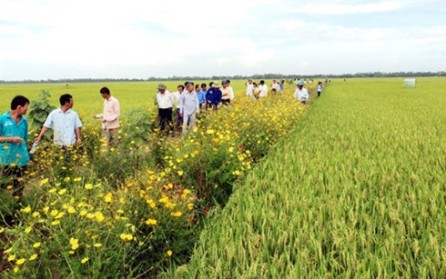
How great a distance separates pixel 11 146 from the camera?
4957 mm

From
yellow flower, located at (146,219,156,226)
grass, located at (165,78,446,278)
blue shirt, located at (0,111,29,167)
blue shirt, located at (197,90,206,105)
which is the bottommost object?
grass, located at (165,78,446,278)

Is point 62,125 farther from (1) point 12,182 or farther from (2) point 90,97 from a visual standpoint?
(2) point 90,97

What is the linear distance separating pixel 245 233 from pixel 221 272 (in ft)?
2.47

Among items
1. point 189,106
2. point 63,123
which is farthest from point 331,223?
point 189,106

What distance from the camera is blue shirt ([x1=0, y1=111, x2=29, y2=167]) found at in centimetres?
491

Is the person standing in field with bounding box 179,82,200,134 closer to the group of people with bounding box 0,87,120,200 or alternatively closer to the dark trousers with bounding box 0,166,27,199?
the group of people with bounding box 0,87,120,200

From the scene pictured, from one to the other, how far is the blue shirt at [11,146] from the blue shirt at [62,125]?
0.75 metres

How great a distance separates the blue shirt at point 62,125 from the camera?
5.93m

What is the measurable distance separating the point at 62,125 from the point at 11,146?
1.08m

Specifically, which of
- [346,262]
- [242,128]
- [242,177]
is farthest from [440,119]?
[346,262]

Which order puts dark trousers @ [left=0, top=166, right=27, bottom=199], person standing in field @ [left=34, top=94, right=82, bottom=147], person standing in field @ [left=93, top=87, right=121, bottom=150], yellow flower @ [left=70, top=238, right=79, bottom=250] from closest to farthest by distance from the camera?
yellow flower @ [left=70, top=238, right=79, bottom=250] → dark trousers @ [left=0, top=166, right=27, bottom=199] → person standing in field @ [left=34, top=94, right=82, bottom=147] → person standing in field @ [left=93, top=87, right=121, bottom=150]

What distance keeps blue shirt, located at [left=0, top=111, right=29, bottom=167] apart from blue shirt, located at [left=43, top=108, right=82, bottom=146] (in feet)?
2.48

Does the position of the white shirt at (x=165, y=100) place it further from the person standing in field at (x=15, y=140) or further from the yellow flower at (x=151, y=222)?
the yellow flower at (x=151, y=222)

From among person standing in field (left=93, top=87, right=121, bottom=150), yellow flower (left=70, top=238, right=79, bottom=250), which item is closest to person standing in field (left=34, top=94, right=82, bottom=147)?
person standing in field (left=93, top=87, right=121, bottom=150)
